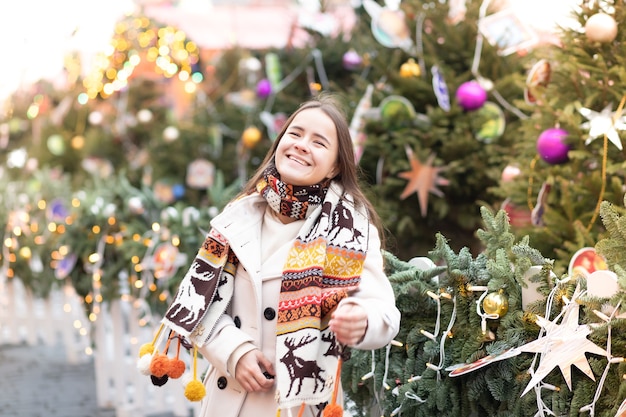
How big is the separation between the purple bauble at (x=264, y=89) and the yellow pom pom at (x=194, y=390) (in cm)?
509

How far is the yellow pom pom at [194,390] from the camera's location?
2.82 meters

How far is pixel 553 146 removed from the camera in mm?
4367

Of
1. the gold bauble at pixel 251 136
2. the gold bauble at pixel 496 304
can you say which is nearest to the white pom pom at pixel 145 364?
the gold bauble at pixel 496 304

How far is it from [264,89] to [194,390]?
201 inches

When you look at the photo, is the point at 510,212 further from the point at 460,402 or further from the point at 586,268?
the point at 460,402

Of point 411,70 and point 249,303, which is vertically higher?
point 249,303

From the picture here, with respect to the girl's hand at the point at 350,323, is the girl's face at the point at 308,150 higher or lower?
higher

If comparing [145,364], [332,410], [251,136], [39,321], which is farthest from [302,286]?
[39,321]

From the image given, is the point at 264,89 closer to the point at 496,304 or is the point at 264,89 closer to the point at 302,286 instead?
the point at 496,304

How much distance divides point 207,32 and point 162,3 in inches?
79.6

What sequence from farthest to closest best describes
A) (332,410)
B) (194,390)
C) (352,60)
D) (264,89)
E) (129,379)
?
(264,89), (352,60), (129,379), (194,390), (332,410)

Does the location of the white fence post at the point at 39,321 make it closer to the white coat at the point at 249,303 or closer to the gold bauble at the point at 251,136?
the gold bauble at the point at 251,136

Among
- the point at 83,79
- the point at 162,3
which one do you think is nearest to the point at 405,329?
the point at 83,79

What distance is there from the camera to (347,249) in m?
2.72
